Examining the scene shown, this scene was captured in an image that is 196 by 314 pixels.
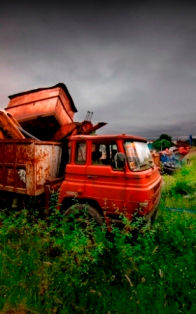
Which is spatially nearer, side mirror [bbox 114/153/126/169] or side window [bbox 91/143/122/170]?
side mirror [bbox 114/153/126/169]

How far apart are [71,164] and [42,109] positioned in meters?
2.39

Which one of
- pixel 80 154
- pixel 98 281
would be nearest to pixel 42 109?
pixel 80 154

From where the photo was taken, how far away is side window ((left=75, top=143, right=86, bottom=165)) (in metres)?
4.62

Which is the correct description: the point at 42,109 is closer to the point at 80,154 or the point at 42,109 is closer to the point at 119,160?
the point at 80,154

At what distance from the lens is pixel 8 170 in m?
5.44

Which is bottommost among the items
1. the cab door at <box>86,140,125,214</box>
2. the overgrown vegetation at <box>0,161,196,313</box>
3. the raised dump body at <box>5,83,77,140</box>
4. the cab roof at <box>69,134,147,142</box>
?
the overgrown vegetation at <box>0,161,196,313</box>

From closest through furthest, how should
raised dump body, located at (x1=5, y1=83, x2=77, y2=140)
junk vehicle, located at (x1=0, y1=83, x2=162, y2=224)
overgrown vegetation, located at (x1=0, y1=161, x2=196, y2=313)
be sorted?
overgrown vegetation, located at (x1=0, y1=161, x2=196, y2=313)
junk vehicle, located at (x1=0, y1=83, x2=162, y2=224)
raised dump body, located at (x1=5, y1=83, x2=77, y2=140)

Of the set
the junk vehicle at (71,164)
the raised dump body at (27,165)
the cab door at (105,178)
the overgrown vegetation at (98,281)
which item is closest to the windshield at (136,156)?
the junk vehicle at (71,164)

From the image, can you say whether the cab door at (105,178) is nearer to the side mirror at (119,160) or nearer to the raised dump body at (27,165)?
the side mirror at (119,160)

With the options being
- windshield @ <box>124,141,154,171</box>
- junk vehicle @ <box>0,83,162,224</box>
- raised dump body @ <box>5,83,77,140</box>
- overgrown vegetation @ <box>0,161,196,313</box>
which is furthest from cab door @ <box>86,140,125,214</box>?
raised dump body @ <box>5,83,77,140</box>

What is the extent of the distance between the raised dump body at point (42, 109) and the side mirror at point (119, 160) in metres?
2.77

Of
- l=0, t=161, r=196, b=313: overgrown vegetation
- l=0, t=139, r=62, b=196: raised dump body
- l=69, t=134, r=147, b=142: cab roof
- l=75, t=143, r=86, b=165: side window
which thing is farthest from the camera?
l=0, t=139, r=62, b=196: raised dump body

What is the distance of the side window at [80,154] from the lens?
4623mm

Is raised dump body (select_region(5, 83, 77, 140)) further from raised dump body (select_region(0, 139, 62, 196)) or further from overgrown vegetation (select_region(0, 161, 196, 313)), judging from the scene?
overgrown vegetation (select_region(0, 161, 196, 313))
